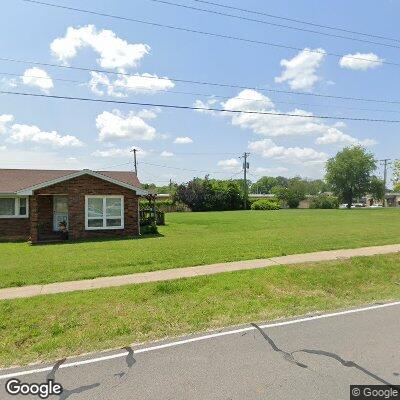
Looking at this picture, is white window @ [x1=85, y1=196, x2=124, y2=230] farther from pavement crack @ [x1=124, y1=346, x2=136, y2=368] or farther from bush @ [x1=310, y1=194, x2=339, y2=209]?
bush @ [x1=310, y1=194, x2=339, y2=209]

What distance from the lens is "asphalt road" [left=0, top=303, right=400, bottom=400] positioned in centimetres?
398

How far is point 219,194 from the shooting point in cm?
5703

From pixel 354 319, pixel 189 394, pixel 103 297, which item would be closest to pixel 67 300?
pixel 103 297

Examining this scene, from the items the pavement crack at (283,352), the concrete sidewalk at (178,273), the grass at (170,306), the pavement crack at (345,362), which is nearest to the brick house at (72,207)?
the concrete sidewalk at (178,273)

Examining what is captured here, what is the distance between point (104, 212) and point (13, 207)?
4.96 meters

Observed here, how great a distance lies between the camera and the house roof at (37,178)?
57.9 ft

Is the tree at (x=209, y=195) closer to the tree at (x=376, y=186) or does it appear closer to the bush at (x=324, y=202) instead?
the bush at (x=324, y=202)

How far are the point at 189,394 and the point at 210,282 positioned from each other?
4.60 metres

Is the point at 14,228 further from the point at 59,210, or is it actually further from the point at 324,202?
the point at 324,202

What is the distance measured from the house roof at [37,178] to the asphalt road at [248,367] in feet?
44.6

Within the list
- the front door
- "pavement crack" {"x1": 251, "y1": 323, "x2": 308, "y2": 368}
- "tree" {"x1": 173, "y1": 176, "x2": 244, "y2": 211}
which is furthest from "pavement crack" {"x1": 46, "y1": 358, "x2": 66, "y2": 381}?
"tree" {"x1": 173, "y1": 176, "x2": 244, "y2": 211}

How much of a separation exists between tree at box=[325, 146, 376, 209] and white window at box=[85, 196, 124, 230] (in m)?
69.0

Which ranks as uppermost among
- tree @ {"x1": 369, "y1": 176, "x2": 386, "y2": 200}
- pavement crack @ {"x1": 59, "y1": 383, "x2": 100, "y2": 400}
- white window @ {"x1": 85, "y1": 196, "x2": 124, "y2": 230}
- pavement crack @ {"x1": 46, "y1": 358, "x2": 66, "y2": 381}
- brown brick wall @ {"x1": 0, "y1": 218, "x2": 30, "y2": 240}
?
tree @ {"x1": 369, "y1": 176, "x2": 386, "y2": 200}

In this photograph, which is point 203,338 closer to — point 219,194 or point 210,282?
point 210,282
